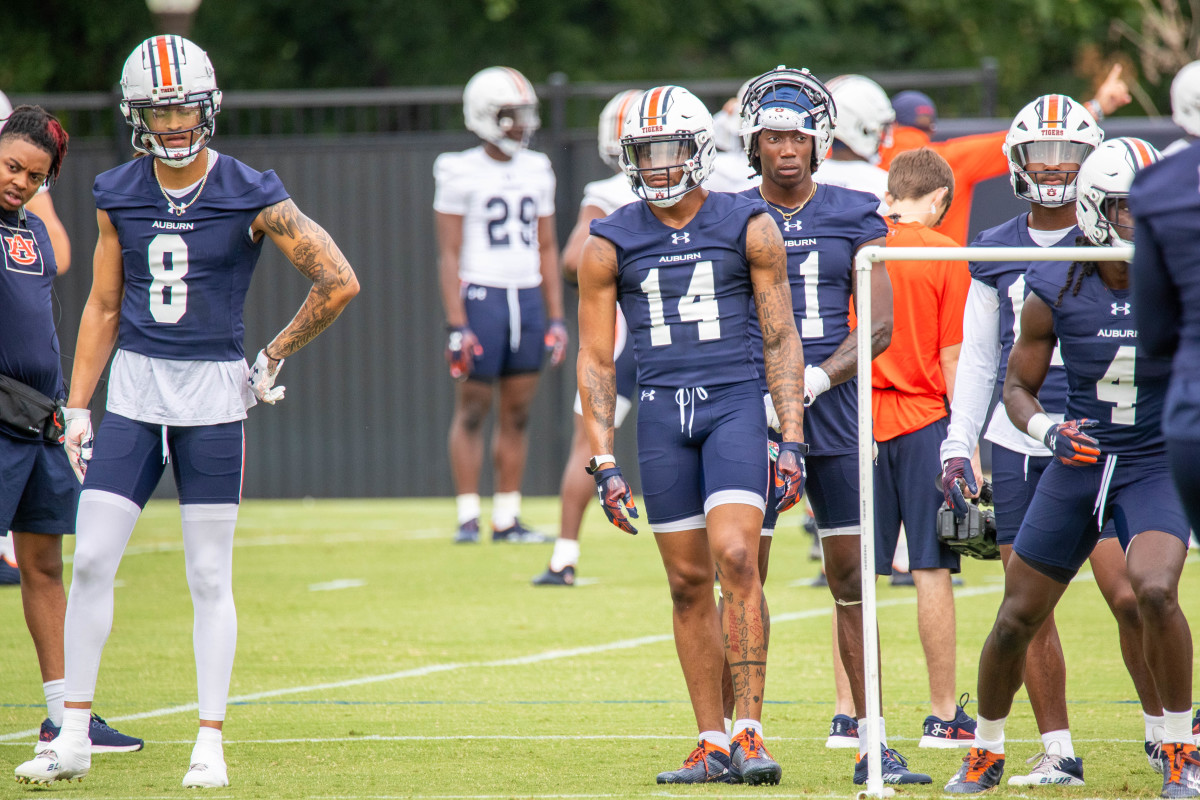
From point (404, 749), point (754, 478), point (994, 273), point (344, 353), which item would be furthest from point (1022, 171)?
point (344, 353)

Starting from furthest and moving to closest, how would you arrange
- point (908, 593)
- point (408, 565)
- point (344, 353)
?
point (344, 353) → point (408, 565) → point (908, 593)

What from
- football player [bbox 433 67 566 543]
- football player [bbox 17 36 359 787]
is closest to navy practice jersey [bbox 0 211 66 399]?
football player [bbox 17 36 359 787]

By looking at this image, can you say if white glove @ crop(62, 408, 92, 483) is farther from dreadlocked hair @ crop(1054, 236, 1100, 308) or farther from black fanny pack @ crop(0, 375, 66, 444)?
dreadlocked hair @ crop(1054, 236, 1100, 308)

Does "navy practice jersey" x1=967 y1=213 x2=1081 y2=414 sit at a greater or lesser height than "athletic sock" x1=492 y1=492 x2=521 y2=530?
greater

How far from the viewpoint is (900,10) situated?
2078 cm

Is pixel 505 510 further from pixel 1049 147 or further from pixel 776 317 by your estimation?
pixel 1049 147

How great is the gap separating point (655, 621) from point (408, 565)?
2693mm

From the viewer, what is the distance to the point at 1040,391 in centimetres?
554

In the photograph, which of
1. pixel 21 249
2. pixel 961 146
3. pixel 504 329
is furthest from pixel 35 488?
pixel 504 329

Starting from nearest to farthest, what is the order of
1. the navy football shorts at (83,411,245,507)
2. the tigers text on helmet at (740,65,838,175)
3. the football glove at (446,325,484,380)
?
the navy football shorts at (83,411,245,507) → the tigers text on helmet at (740,65,838,175) → the football glove at (446,325,484,380)

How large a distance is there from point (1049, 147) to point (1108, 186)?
2.12ft

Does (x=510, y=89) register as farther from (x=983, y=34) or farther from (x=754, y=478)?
(x=983, y=34)

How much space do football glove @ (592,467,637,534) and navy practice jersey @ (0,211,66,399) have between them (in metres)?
2.12

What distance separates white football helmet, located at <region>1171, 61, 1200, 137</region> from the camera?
Answer: 25.7ft
